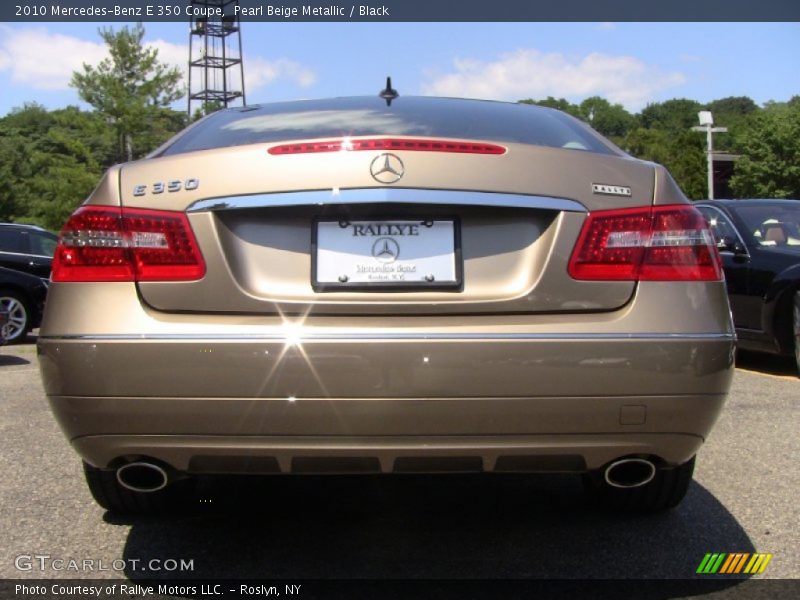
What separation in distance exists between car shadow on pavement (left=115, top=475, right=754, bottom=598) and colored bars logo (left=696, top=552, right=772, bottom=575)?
0.04 meters

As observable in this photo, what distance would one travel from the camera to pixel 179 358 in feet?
8.13

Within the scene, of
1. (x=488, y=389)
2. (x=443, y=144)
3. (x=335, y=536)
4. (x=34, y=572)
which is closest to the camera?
(x=488, y=389)

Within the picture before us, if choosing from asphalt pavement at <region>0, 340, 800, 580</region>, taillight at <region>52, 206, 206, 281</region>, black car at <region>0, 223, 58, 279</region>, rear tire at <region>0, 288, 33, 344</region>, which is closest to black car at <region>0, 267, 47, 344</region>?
rear tire at <region>0, 288, 33, 344</region>

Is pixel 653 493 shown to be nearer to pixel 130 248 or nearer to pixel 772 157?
pixel 130 248

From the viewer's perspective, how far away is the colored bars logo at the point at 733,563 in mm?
2920

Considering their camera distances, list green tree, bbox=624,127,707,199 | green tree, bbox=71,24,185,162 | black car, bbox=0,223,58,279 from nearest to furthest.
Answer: black car, bbox=0,223,58,279
green tree, bbox=71,24,185,162
green tree, bbox=624,127,707,199

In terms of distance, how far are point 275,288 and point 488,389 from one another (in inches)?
25.5

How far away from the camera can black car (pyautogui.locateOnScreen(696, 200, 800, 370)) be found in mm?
7164

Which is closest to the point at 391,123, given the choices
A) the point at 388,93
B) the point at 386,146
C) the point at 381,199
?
the point at 386,146

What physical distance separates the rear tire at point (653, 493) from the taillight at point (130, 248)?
5.41 feet

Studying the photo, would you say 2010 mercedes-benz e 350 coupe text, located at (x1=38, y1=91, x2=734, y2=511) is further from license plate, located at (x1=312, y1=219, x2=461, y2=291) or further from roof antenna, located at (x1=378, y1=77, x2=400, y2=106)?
roof antenna, located at (x1=378, y1=77, x2=400, y2=106)

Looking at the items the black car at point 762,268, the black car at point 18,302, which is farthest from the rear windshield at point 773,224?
the black car at point 18,302

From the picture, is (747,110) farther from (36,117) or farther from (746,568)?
(746,568)

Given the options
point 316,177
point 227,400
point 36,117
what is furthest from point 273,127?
point 36,117
